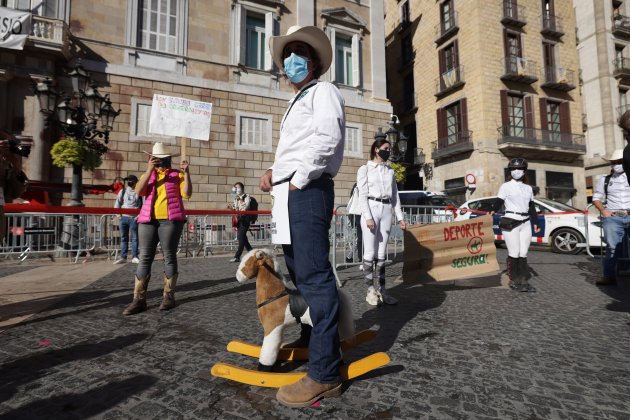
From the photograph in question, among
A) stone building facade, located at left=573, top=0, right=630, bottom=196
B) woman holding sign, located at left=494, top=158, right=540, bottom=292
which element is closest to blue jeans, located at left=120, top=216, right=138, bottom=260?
woman holding sign, located at left=494, top=158, right=540, bottom=292

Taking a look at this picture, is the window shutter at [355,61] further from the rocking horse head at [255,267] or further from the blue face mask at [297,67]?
the rocking horse head at [255,267]

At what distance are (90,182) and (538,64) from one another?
2574 cm

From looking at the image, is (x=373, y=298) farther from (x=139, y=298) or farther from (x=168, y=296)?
(x=139, y=298)

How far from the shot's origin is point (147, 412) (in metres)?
1.70

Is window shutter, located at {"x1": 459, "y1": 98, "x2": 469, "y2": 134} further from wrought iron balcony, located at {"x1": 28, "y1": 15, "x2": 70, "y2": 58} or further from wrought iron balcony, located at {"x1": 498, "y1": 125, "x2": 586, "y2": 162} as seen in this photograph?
wrought iron balcony, located at {"x1": 28, "y1": 15, "x2": 70, "y2": 58}

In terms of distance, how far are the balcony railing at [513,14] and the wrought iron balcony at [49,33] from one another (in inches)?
887

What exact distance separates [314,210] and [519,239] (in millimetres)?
4267

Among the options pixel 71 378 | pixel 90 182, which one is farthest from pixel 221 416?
pixel 90 182

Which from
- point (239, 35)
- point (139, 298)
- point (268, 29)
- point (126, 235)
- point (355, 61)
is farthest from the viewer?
point (355, 61)

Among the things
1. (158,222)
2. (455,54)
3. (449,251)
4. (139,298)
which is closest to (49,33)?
(158,222)

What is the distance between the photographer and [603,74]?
23.8m

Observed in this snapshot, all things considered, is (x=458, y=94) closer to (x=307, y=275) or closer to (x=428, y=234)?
(x=428, y=234)

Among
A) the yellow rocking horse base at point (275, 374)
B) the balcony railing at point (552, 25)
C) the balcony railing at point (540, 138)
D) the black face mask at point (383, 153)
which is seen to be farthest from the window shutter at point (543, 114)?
the yellow rocking horse base at point (275, 374)

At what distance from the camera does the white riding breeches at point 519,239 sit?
16.0 ft
